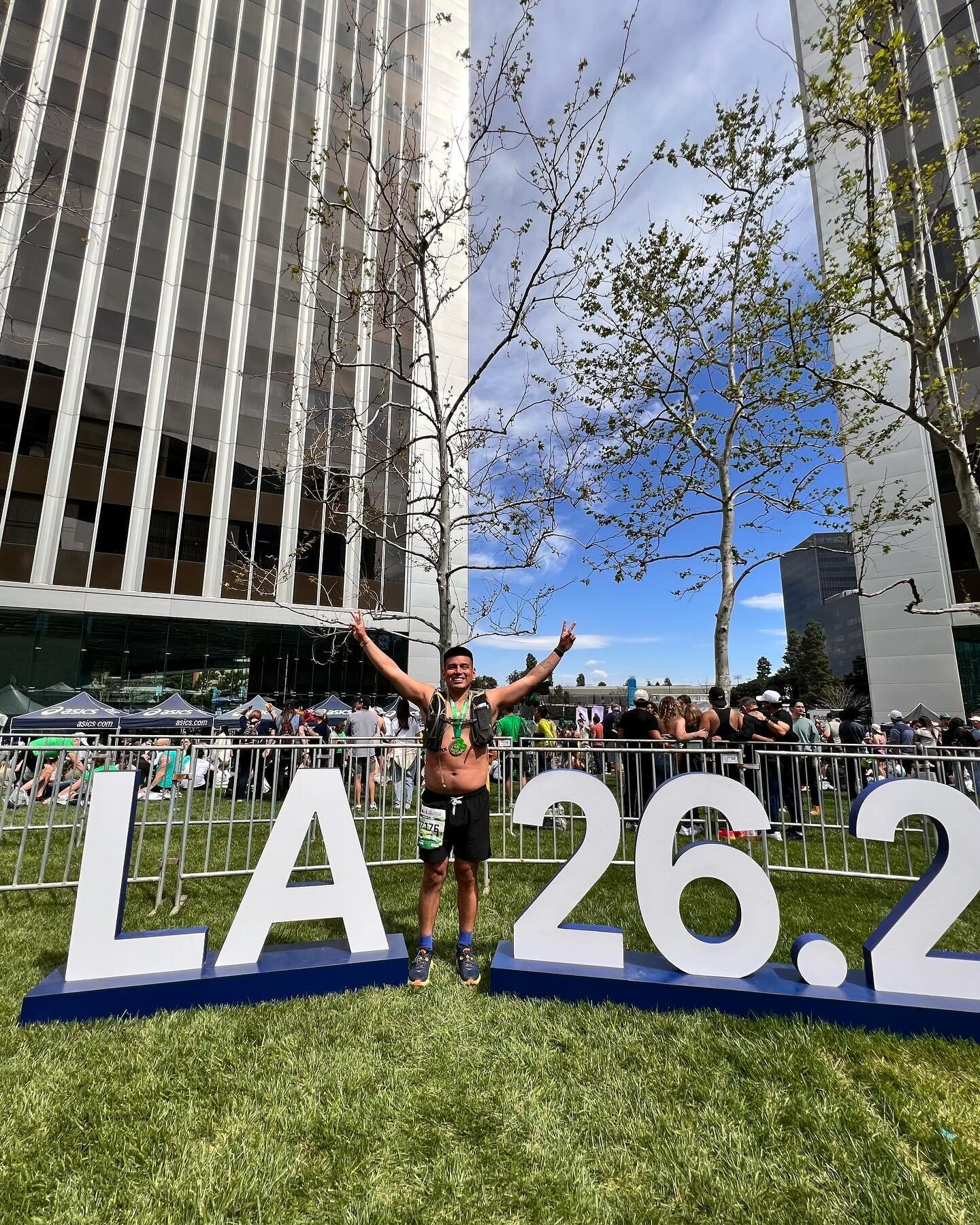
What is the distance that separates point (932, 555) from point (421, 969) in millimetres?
A: 25488

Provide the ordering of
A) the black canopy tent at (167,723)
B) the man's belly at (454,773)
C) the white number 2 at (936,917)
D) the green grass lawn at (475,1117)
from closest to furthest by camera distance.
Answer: the green grass lawn at (475,1117) → the white number 2 at (936,917) → the man's belly at (454,773) → the black canopy tent at (167,723)

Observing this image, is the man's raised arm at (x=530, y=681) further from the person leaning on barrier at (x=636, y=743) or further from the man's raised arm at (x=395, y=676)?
the person leaning on barrier at (x=636, y=743)

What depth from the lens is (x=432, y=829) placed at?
13.1 ft

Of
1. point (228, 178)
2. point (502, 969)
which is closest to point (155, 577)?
point (228, 178)

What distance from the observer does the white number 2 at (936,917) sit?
11.3ft

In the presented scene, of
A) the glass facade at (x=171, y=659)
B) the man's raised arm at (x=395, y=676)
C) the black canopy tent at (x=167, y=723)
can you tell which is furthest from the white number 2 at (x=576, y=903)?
the glass facade at (x=171, y=659)

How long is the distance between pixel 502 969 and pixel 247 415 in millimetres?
24661

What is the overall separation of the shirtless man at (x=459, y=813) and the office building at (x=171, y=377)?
15408 mm

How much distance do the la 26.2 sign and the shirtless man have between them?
0.25m

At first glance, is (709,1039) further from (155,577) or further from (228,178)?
(228,178)

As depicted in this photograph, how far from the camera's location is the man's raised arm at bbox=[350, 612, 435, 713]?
14.0ft

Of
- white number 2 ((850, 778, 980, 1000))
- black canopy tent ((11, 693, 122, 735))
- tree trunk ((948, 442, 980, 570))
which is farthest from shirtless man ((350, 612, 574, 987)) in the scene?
→ black canopy tent ((11, 693, 122, 735))

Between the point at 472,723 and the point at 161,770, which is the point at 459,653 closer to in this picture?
the point at 472,723

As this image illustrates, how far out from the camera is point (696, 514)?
13.9 m
